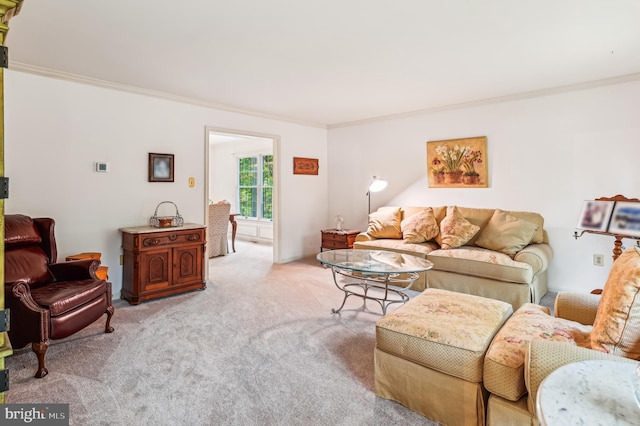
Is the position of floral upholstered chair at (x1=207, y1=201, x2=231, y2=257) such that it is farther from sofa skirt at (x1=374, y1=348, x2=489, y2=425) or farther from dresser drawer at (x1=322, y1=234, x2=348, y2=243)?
sofa skirt at (x1=374, y1=348, x2=489, y2=425)

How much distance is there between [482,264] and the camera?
3.49 m

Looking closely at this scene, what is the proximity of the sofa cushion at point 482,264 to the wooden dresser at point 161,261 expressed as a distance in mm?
2737

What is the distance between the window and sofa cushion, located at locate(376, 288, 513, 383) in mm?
5949

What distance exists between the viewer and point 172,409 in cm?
186

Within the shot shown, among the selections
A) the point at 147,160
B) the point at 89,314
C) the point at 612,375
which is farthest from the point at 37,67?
the point at 612,375

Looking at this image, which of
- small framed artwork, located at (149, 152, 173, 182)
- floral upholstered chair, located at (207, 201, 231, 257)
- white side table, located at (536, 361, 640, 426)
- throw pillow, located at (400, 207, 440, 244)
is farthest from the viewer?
floral upholstered chair, located at (207, 201, 231, 257)

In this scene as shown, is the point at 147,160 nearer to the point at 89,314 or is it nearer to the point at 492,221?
the point at 89,314

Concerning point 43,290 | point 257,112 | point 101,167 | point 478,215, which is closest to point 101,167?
point 101,167

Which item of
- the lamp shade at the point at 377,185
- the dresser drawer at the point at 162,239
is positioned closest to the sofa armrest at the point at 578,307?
the lamp shade at the point at 377,185

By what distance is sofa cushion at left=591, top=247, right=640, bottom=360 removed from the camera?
52.3 inches

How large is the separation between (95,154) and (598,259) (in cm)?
554

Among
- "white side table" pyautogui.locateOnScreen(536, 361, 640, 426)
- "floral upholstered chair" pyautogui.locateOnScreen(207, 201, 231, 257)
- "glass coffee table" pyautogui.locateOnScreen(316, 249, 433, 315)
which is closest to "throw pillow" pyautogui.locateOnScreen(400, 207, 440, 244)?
"glass coffee table" pyautogui.locateOnScreen(316, 249, 433, 315)

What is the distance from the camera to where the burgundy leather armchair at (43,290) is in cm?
220

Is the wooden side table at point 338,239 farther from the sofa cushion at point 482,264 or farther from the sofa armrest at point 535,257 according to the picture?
the sofa armrest at point 535,257
